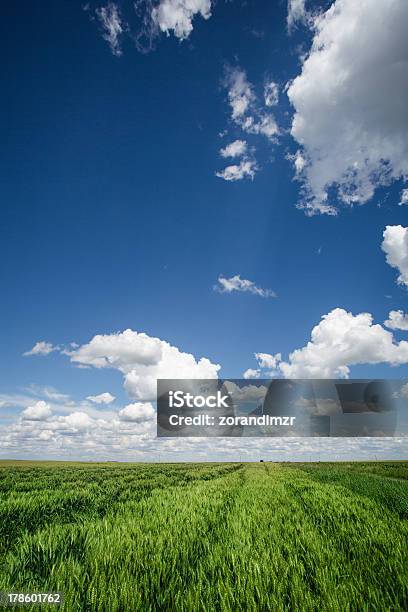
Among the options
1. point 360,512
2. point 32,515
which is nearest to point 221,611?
Result: point 360,512

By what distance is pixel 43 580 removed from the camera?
355 centimetres

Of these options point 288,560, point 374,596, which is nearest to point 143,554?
point 288,560

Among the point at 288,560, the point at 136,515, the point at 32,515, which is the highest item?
the point at 288,560

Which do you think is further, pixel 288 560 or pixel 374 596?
pixel 288 560

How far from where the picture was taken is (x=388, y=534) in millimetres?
5594

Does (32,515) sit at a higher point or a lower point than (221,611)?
lower

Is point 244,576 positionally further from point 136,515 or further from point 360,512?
point 360,512

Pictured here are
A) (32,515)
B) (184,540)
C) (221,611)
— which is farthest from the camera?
(32,515)

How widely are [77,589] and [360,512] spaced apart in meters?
6.83

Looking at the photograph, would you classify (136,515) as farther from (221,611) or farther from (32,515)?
(221,611)

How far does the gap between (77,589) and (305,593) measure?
85.5 inches

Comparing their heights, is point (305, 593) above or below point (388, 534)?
above

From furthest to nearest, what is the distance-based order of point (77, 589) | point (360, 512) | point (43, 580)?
1. point (360, 512)
2. point (43, 580)
3. point (77, 589)

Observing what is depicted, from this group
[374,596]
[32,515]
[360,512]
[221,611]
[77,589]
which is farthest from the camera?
[32,515]
